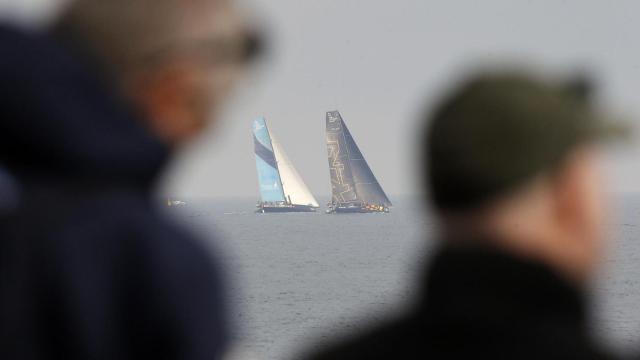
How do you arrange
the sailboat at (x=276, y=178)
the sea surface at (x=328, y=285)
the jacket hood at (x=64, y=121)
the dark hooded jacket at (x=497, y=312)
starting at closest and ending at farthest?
the dark hooded jacket at (x=497, y=312) → the jacket hood at (x=64, y=121) → the sea surface at (x=328, y=285) → the sailboat at (x=276, y=178)

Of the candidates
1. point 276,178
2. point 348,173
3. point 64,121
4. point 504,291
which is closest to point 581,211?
A: point 504,291

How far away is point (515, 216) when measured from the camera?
136 centimetres

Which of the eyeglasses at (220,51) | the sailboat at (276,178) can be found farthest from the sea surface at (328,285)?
the eyeglasses at (220,51)

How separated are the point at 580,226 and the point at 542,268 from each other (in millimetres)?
80

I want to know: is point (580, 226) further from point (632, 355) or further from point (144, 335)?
Answer: point (144, 335)

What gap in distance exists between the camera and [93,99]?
1.58 meters

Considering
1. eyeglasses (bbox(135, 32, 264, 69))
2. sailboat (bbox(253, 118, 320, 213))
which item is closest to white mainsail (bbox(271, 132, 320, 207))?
sailboat (bbox(253, 118, 320, 213))

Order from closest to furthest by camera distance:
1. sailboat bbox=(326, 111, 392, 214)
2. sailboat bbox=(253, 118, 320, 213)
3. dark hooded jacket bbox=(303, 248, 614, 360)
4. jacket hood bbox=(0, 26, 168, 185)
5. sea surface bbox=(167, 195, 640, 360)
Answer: dark hooded jacket bbox=(303, 248, 614, 360) < jacket hood bbox=(0, 26, 168, 185) < sea surface bbox=(167, 195, 640, 360) < sailboat bbox=(326, 111, 392, 214) < sailboat bbox=(253, 118, 320, 213)

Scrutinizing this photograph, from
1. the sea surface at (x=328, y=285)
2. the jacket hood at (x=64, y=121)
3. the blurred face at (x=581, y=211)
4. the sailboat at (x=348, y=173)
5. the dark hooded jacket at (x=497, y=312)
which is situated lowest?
the sea surface at (x=328, y=285)

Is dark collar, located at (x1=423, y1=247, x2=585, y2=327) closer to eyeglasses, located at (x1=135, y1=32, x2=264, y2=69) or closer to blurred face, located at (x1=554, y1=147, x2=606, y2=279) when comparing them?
blurred face, located at (x1=554, y1=147, x2=606, y2=279)

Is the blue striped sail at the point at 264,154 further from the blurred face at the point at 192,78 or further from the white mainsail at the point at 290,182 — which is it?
the blurred face at the point at 192,78

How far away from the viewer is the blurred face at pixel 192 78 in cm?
162

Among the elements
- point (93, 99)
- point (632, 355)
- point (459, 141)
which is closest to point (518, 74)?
point (459, 141)

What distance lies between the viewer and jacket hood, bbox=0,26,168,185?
5.11ft
